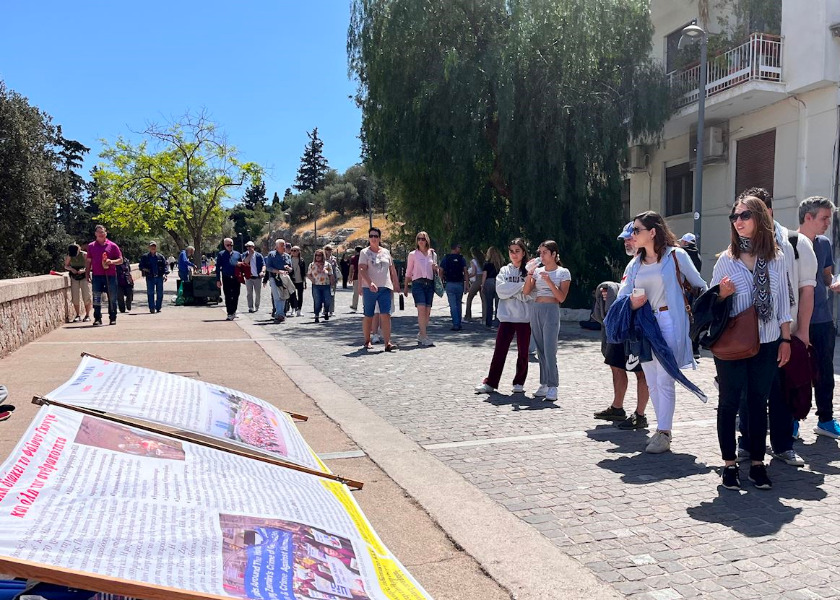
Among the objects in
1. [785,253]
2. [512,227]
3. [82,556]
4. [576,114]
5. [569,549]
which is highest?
[576,114]

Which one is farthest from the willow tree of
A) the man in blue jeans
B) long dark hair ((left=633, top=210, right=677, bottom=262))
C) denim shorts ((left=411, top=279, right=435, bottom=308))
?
long dark hair ((left=633, top=210, right=677, bottom=262))

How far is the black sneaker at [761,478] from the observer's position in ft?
13.4

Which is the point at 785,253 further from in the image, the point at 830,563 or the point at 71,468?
the point at 71,468

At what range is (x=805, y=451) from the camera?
4.92 meters

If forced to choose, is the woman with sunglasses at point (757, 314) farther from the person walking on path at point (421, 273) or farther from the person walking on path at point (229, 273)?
the person walking on path at point (229, 273)

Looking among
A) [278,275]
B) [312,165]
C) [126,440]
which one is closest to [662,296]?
[126,440]

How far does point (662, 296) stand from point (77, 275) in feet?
39.3

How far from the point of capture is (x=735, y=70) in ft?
51.3

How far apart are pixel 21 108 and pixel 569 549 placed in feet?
84.8

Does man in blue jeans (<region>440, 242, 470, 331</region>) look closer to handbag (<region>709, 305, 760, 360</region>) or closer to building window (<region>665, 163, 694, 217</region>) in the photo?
building window (<region>665, 163, 694, 217</region>)

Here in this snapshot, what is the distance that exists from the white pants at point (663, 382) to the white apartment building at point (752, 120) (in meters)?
11.5

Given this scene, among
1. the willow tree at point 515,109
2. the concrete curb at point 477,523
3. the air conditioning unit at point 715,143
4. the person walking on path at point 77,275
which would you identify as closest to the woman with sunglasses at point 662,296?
the concrete curb at point 477,523

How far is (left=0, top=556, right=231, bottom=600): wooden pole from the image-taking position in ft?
4.88

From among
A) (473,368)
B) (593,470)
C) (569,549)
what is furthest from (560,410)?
(569,549)
